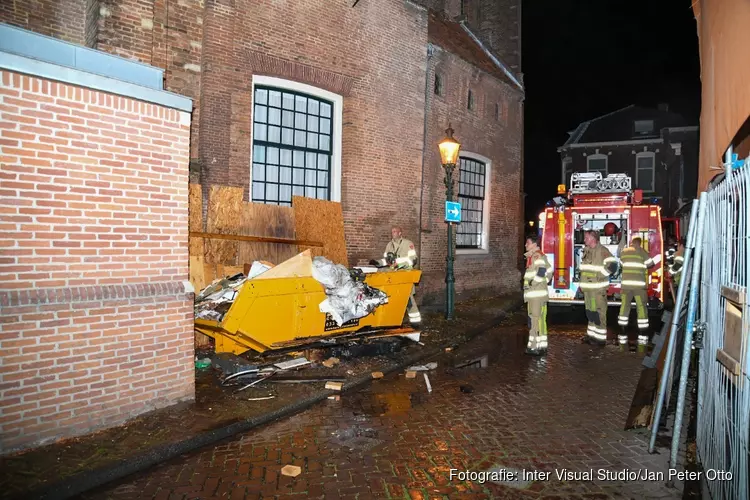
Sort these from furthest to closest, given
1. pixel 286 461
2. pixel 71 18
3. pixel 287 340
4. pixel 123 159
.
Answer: pixel 71 18 < pixel 287 340 < pixel 123 159 < pixel 286 461

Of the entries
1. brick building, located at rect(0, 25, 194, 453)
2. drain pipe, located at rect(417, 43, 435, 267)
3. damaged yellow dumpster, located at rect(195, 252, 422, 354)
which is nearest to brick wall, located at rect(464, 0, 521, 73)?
drain pipe, located at rect(417, 43, 435, 267)

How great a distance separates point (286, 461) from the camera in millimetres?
4332

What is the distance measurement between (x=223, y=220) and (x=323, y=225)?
7.30 feet

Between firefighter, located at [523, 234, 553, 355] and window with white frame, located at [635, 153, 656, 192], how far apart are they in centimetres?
2633

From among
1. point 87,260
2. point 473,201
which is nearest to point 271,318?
point 87,260

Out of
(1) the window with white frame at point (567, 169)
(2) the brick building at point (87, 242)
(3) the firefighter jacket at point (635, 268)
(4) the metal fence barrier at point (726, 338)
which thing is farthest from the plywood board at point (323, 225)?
(1) the window with white frame at point (567, 169)

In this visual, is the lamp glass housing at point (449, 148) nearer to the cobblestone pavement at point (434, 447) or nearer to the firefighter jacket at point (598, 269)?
the firefighter jacket at point (598, 269)

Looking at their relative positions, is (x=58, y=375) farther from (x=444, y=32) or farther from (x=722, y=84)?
(x=444, y=32)

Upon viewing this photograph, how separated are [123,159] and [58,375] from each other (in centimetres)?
213

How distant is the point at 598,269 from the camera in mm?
8930

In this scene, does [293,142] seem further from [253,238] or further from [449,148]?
[449,148]

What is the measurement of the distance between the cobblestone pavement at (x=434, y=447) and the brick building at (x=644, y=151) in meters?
26.9

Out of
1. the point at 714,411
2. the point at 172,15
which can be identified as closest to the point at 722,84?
the point at 714,411

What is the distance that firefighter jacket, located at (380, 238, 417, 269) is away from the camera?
10078 millimetres
